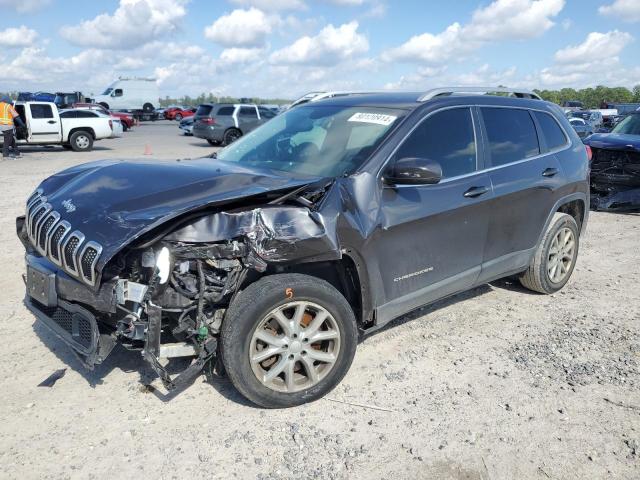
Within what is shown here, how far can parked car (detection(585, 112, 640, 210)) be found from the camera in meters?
9.37

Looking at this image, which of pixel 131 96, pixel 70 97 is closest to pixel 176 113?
pixel 131 96

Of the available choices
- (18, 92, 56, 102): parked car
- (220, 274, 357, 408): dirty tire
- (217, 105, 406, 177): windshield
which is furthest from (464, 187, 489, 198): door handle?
(18, 92, 56, 102): parked car

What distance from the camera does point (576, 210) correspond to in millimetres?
5652

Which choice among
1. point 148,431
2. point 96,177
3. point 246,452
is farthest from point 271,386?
point 96,177

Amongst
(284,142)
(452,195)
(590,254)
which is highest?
(284,142)

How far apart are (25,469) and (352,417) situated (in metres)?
1.75

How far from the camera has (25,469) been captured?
9.17 feet

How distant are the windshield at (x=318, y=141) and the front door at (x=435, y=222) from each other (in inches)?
9.7

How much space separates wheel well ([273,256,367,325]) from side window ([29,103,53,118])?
18.7 m

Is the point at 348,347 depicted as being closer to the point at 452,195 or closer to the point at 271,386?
the point at 271,386

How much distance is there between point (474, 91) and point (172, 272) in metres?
2.97

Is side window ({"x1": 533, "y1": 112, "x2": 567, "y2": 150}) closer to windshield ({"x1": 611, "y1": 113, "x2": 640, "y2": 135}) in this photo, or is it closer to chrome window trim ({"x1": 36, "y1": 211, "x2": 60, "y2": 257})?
chrome window trim ({"x1": 36, "y1": 211, "x2": 60, "y2": 257})

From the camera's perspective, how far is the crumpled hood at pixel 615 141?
9367 mm

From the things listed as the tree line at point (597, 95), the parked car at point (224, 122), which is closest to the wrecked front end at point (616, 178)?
the parked car at point (224, 122)
